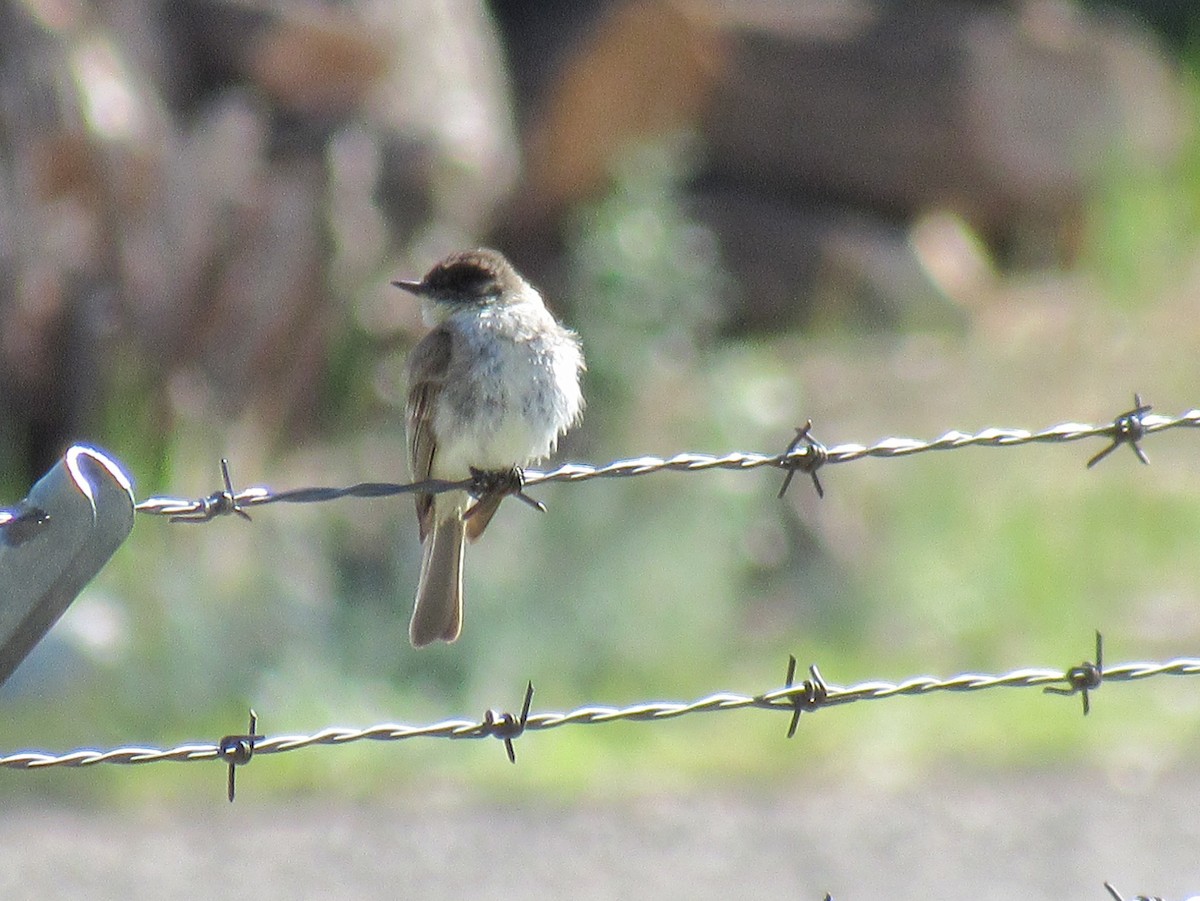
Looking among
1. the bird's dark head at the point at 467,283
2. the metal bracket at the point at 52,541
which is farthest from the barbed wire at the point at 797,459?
the bird's dark head at the point at 467,283

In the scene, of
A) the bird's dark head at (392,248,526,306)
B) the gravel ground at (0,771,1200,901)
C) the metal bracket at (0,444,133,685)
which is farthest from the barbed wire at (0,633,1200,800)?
the gravel ground at (0,771,1200,901)

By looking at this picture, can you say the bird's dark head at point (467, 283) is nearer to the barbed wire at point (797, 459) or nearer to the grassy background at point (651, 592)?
the barbed wire at point (797, 459)

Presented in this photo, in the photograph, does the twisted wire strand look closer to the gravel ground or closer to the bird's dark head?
the bird's dark head

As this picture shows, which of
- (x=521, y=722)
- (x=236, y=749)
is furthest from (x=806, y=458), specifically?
(x=236, y=749)

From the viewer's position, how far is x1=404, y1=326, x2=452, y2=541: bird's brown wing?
4770 millimetres

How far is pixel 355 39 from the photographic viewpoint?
448 inches

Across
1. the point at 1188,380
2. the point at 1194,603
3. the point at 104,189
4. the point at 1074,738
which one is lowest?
the point at 1074,738

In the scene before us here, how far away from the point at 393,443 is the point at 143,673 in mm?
2237

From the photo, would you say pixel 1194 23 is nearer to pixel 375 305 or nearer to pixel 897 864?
pixel 375 305

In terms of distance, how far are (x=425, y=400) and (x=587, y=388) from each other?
4622 mm

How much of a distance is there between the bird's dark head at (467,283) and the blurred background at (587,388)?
3130 mm

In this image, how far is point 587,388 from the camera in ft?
30.9

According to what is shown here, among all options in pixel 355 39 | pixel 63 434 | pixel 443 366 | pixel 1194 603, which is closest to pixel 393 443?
pixel 63 434

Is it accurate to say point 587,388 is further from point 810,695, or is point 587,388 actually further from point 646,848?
point 810,695
